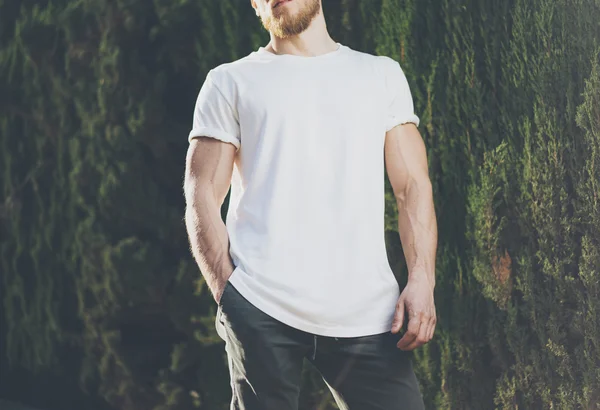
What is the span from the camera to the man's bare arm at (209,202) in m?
2.87

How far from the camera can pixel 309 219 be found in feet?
9.21

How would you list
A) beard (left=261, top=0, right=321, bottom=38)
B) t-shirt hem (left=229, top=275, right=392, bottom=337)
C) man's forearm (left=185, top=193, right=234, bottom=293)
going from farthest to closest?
beard (left=261, top=0, right=321, bottom=38)
man's forearm (left=185, top=193, right=234, bottom=293)
t-shirt hem (left=229, top=275, right=392, bottom=337)

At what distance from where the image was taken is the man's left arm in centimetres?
278

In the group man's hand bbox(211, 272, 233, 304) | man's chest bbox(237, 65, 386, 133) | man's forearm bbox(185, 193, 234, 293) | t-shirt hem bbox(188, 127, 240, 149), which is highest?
man's chest bbox(237, 65, 386, 133)

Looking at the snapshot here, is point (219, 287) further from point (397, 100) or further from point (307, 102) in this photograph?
point (397, 100)

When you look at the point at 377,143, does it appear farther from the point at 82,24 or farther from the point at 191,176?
the point at 82,24

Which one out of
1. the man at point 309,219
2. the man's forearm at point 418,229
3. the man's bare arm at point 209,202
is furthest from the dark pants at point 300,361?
the man's forearm at point 418,229

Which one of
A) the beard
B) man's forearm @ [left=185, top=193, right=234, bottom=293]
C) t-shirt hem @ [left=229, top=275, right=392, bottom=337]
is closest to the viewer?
t-shirt hem @ [left=229, top=275, right=392, bottom=337]

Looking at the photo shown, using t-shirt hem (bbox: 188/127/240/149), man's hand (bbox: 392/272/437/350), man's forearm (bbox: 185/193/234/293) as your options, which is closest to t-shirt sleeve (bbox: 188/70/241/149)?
t-shirt hem (bbox: 188/127/240/149)

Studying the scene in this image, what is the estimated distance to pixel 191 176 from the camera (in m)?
2.96

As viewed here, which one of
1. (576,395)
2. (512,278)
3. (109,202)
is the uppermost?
(109,202)

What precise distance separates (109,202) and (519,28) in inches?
91.0

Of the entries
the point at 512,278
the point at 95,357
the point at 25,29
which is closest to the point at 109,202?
the point at 95,357

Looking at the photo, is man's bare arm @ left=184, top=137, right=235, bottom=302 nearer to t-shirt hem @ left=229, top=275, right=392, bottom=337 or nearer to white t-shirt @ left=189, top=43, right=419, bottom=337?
white t-shirt @ left=189, top=43, right=419, bottom=337
